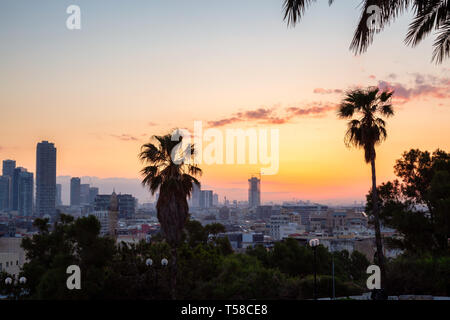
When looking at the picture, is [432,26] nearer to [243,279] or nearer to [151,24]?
[243,279]

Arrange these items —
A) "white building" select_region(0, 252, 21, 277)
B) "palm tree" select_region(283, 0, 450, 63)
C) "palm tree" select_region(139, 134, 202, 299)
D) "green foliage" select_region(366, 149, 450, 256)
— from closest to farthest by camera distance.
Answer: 1. "palm tree" select_region(283, 0, 450, 63)
2. "palm tree" select_region(139, 134, 202, 299)
3. "green foliage" select_region(366, 149, 450, 256)
4. "white building" select_region(0, 252, 21, 277)

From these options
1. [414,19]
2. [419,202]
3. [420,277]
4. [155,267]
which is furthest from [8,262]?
[414,19]

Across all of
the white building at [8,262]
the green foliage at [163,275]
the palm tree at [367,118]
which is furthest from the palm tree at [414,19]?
the white building at [8,262]

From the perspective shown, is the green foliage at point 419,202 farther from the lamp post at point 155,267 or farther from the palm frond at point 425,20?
the palm frond at point 425,20

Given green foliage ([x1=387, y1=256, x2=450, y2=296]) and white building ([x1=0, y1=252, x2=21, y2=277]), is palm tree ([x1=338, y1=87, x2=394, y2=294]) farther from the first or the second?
white building ([x1=0, y1=252, x2=21, y2=277])

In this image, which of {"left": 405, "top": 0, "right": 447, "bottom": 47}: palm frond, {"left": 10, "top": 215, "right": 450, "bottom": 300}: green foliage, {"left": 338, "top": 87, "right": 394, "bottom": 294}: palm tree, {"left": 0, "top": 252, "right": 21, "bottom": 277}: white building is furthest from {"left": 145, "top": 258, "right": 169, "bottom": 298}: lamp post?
{"left": 0, "top": 252, "right": 21, "bottom": 277}: white building
